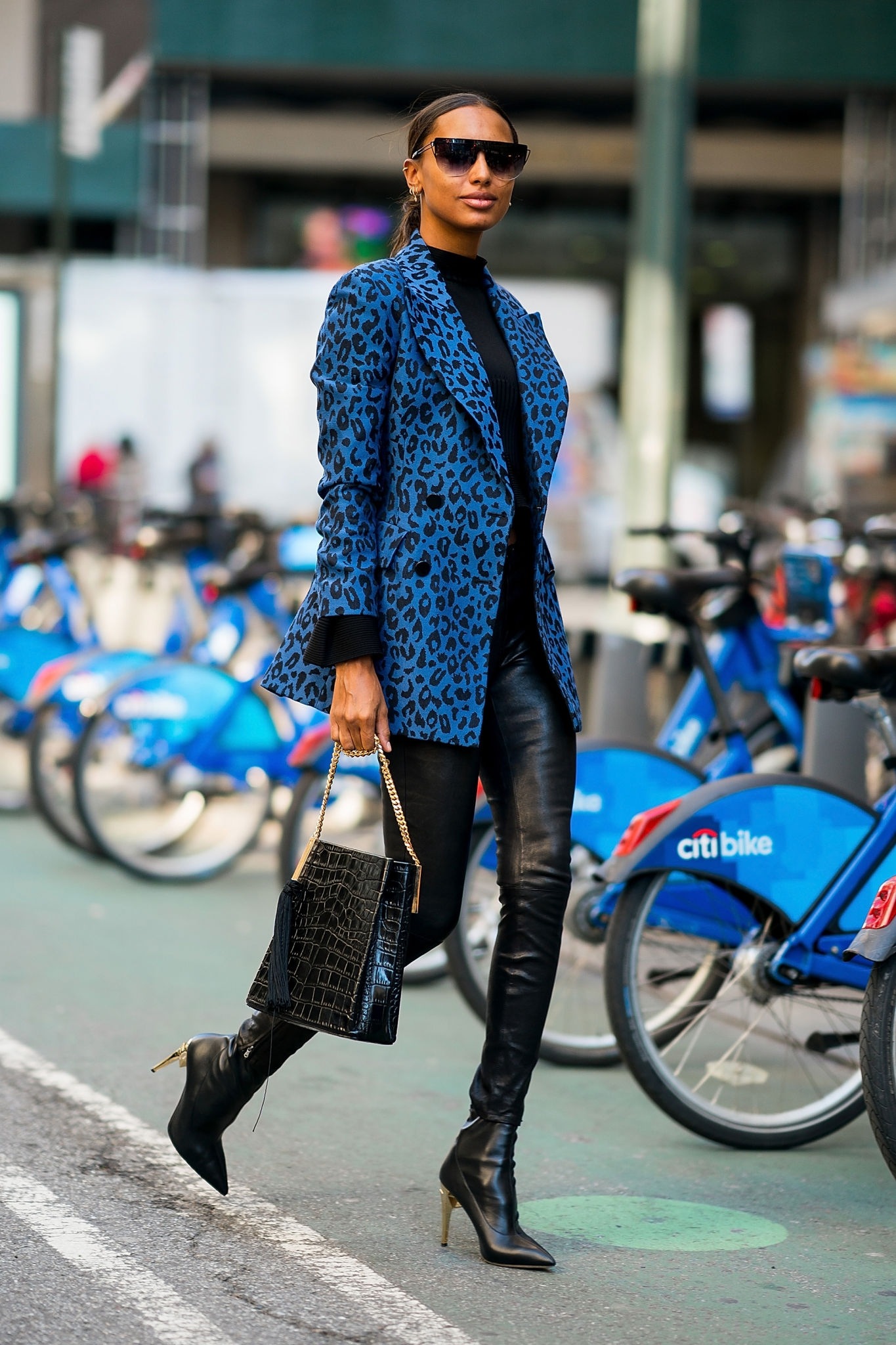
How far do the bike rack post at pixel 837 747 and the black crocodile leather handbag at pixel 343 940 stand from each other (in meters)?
2.36

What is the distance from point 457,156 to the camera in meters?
3.77

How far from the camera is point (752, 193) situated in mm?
33094

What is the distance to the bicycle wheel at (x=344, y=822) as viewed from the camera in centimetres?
643

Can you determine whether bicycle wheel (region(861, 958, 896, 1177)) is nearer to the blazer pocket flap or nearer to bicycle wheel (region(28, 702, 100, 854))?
the blazer pocket flap

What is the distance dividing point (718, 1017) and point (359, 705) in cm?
169

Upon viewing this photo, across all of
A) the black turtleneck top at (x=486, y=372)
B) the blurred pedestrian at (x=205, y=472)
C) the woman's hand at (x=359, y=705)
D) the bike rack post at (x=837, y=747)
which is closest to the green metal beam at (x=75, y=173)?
the blurred pedestrian at (x=205, y=472)

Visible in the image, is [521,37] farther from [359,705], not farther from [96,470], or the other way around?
[359,705]

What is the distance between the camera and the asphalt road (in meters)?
3.56

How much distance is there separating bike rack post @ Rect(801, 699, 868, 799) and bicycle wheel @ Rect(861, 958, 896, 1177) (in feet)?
6.07

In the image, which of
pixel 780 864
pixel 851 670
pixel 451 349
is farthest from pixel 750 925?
pixel 451 349

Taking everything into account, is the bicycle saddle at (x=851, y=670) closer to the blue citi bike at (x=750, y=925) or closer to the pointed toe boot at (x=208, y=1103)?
the blue citi bike at (x=750, y=925)

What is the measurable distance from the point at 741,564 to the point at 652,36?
3474 millimetres

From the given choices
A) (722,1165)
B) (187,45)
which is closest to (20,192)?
(187,45)

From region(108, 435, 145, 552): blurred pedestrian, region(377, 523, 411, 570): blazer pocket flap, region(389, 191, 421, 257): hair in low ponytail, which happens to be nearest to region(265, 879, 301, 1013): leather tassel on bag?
region(377, 523, 411, 570): blazer pocket flap
